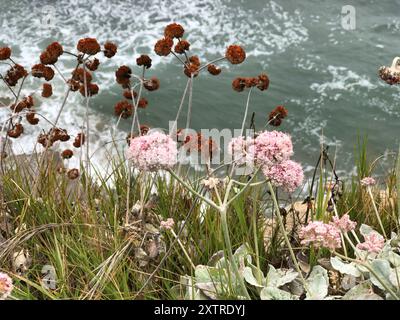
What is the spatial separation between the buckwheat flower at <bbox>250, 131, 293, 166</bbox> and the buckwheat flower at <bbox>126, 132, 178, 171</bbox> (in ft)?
0.82

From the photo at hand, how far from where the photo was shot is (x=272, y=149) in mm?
1749

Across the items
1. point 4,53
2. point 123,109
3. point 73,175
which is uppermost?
point 4,53

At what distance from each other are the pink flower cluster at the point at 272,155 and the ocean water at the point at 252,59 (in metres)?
4.06

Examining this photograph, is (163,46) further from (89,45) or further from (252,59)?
(252,59)

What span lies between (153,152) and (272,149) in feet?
1.12

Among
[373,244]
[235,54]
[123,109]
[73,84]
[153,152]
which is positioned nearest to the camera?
[153,152]

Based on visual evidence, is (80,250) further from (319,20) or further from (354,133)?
(319,20)

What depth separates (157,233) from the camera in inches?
93.7

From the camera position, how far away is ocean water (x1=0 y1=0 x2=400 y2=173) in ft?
22.0

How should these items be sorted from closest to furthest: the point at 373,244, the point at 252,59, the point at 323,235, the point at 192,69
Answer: the point at 323,235
the point at 373,244
the point at 192,69
the point at 252,59

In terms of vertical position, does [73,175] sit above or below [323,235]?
below

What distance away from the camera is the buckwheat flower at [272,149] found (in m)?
1.75

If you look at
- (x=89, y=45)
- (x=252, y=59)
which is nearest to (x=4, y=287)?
(x=89, y=45)

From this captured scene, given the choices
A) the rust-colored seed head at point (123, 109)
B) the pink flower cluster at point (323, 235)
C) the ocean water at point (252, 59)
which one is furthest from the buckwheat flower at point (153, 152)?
the ocean water at point (252, 59)
